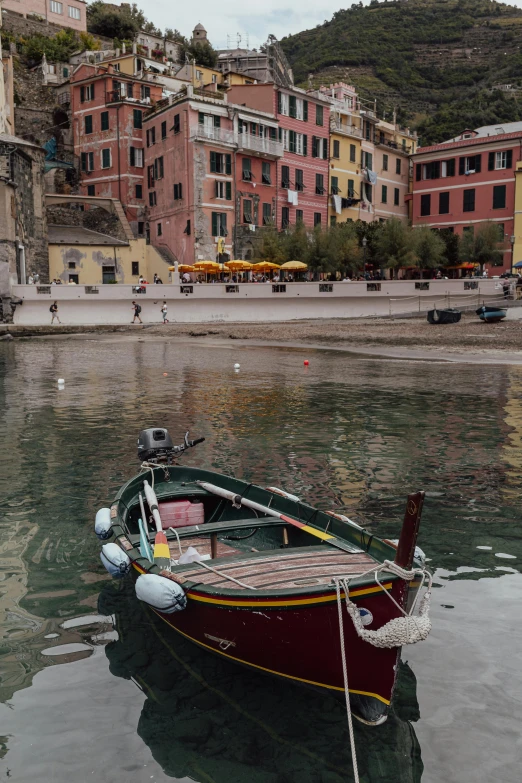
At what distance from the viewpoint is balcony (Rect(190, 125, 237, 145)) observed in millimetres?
53844

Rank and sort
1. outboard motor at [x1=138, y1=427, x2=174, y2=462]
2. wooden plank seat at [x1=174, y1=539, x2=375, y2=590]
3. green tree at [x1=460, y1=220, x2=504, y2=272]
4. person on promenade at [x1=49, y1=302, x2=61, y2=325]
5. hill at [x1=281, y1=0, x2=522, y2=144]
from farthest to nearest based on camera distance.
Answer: hill at [x1=281, y1=0, x2=522, y2=144] < green tree at [x1=460, y1=220, x2=504, y2=272] < person on promenade at [x1=49, y1=302, x2=61, y2=325] < outboard motor at [x1=138, y1=427, x2=174, y2=462] < wooden plank seat at [x1=174, y1=539, x2=375, y2=590]

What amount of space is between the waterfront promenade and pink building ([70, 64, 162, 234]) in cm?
1560

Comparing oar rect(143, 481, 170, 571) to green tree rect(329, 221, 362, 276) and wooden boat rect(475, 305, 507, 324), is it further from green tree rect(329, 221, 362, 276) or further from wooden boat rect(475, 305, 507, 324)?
green tree rect(329, 221, 362, 276)

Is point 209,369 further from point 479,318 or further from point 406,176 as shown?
point 406,176

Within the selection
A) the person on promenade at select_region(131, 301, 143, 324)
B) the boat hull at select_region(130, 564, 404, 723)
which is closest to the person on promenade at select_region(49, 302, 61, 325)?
the person on promenade at select_region(131, 301, 143, 324)

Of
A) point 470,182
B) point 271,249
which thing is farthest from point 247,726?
point 470,182

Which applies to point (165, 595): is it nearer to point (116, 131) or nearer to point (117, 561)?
point (117, 561)

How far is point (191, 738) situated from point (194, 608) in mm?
933

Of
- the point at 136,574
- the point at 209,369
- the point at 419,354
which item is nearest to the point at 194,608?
the point at 136,574

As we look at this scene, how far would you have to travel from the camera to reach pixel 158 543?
6980mm

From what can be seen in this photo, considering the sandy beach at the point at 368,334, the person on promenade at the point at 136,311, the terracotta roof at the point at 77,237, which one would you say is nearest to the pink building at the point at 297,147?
the terracotta roof at the point at 77,237

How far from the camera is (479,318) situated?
4303 cm

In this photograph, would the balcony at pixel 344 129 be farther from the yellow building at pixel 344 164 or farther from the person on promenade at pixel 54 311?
the person on promenade at pixel 54 311

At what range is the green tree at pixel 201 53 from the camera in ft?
288
